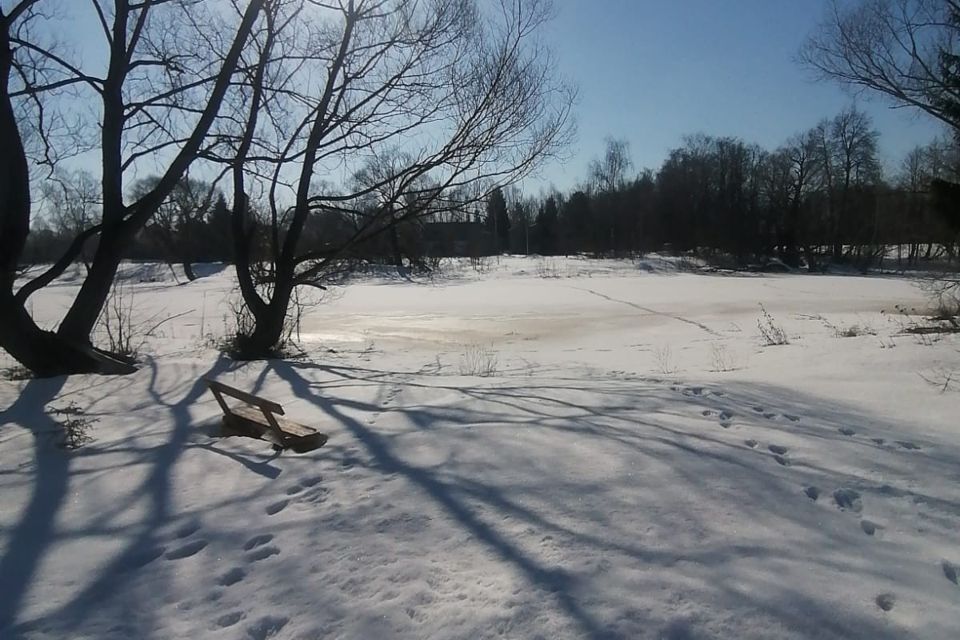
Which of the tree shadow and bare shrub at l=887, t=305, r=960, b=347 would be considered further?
bare shrub at l=887, t=305, r=960, b=347

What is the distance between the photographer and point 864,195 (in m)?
55.6

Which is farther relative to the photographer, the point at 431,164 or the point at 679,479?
the point at 431,164

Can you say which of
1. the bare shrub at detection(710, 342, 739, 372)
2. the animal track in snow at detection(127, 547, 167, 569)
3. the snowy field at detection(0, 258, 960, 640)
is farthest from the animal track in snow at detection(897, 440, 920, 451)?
the animal track in snow at detection(127, 547, 167, 569)

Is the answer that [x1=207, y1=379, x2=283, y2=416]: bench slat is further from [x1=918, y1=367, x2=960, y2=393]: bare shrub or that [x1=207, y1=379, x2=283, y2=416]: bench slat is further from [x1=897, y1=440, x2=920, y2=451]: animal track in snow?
[x1=918, y1=367, x2=960, y2=393]: bare shrub

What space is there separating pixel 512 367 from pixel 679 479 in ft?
22.7

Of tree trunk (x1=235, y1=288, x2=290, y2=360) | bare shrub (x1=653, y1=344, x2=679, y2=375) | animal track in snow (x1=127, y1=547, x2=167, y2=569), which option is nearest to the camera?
animal track in snow (x1=127, y1=547, x2=167, y2=569)

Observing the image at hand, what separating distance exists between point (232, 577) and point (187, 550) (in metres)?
0.41

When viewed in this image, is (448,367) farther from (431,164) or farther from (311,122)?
(311,122)

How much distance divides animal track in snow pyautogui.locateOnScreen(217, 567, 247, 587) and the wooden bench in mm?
1573

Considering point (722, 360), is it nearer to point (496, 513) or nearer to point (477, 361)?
point (477, 361)

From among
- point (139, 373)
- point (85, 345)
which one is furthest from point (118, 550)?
point (85, 345)

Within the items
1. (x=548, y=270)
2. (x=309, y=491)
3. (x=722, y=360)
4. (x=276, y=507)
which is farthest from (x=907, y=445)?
(x=548, y=270)

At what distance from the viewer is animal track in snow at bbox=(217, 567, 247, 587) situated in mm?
2775

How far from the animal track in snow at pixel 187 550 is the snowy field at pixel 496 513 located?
0.7 inches
